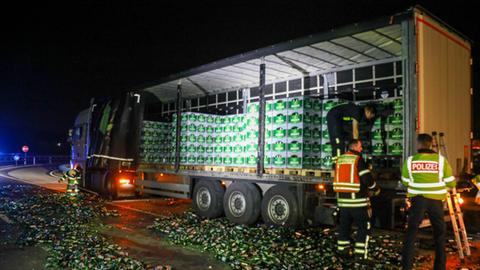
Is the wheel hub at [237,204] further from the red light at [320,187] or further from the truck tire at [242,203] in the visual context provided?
the red light at [320,187]

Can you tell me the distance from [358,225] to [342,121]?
7.82ft

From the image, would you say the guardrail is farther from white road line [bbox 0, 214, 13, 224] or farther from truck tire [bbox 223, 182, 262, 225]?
truck tire [bbox 223, 182, 262, 225]

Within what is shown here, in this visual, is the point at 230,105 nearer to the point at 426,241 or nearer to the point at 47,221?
the point at 47,221

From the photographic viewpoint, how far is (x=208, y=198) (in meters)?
10.6

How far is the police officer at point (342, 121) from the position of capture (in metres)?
7.91

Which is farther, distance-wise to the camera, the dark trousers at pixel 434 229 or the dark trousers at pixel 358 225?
the dark trousers at pixel 358 225

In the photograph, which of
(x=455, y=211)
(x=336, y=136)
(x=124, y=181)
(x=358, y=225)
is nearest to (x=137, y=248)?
(x=358, y=225)

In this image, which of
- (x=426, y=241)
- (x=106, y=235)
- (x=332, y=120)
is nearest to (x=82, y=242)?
(x=106, y=235)

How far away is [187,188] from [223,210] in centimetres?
134

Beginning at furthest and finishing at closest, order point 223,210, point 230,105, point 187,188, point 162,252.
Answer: point 230,105, point 187,188, point 223,210, point 162,252

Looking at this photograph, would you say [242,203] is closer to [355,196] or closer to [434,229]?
[355,196]

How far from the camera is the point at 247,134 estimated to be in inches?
396

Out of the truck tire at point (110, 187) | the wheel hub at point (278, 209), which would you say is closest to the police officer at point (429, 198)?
the wheel hub at point (278, 209)

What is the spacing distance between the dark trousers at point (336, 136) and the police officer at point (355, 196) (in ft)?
4.01
